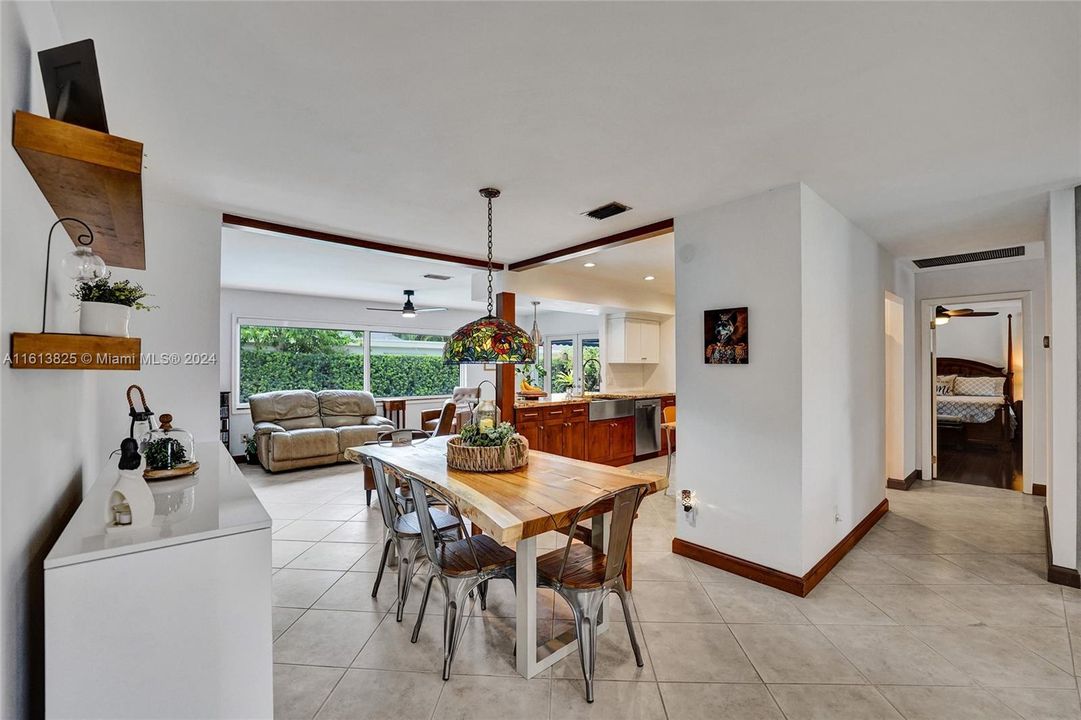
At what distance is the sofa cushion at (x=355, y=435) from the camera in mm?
6355

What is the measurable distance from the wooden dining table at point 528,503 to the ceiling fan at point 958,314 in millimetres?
6279

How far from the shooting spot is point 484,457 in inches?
105

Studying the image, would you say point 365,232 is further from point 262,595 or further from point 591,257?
point 262,595

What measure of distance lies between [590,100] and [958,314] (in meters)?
8.32

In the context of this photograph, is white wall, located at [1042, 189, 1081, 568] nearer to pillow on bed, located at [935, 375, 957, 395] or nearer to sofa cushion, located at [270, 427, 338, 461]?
pillow on bed, located at [935, 375, 957, 395]

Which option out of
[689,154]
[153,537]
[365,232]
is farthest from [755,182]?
[153,537]

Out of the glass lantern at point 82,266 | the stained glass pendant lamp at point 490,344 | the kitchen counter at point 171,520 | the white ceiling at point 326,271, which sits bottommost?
the kitchen counter at point 171,520

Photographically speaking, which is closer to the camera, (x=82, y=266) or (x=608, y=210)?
(x=82, y=266)

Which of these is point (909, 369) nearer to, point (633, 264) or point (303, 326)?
point (633, 264)

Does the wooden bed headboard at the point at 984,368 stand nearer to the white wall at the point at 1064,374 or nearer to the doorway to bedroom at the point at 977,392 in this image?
the doorway to bedroom at the point at 977,392

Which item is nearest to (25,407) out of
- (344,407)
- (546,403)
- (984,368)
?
(546,403)

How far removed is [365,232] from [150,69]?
2.05 metres

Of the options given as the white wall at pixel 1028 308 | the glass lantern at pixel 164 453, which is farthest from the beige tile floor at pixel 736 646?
the white wall at pixel 1028 308

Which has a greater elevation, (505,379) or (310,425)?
(505,379)
